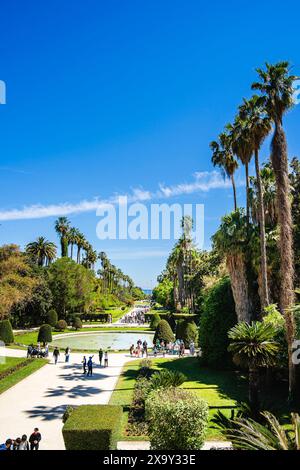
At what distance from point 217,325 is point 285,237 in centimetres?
992

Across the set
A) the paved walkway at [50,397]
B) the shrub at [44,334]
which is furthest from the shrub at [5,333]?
the paved walkway at [50,397]

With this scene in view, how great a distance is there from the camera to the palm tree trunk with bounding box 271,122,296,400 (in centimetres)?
1644

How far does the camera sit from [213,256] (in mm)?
46375

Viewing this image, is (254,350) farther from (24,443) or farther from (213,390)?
(24,443)

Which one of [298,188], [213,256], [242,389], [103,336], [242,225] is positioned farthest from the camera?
[103,336]

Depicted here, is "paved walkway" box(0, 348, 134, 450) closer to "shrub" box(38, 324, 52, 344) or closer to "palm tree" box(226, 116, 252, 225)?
"shrub" box(38, 324, 52, 344)

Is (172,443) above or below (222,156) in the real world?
below

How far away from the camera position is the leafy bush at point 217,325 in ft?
78.9

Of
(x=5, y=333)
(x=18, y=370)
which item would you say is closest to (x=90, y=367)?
(x=18, y=370)

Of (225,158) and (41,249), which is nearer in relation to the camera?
(225,158)

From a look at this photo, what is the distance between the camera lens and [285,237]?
55.9 ft
